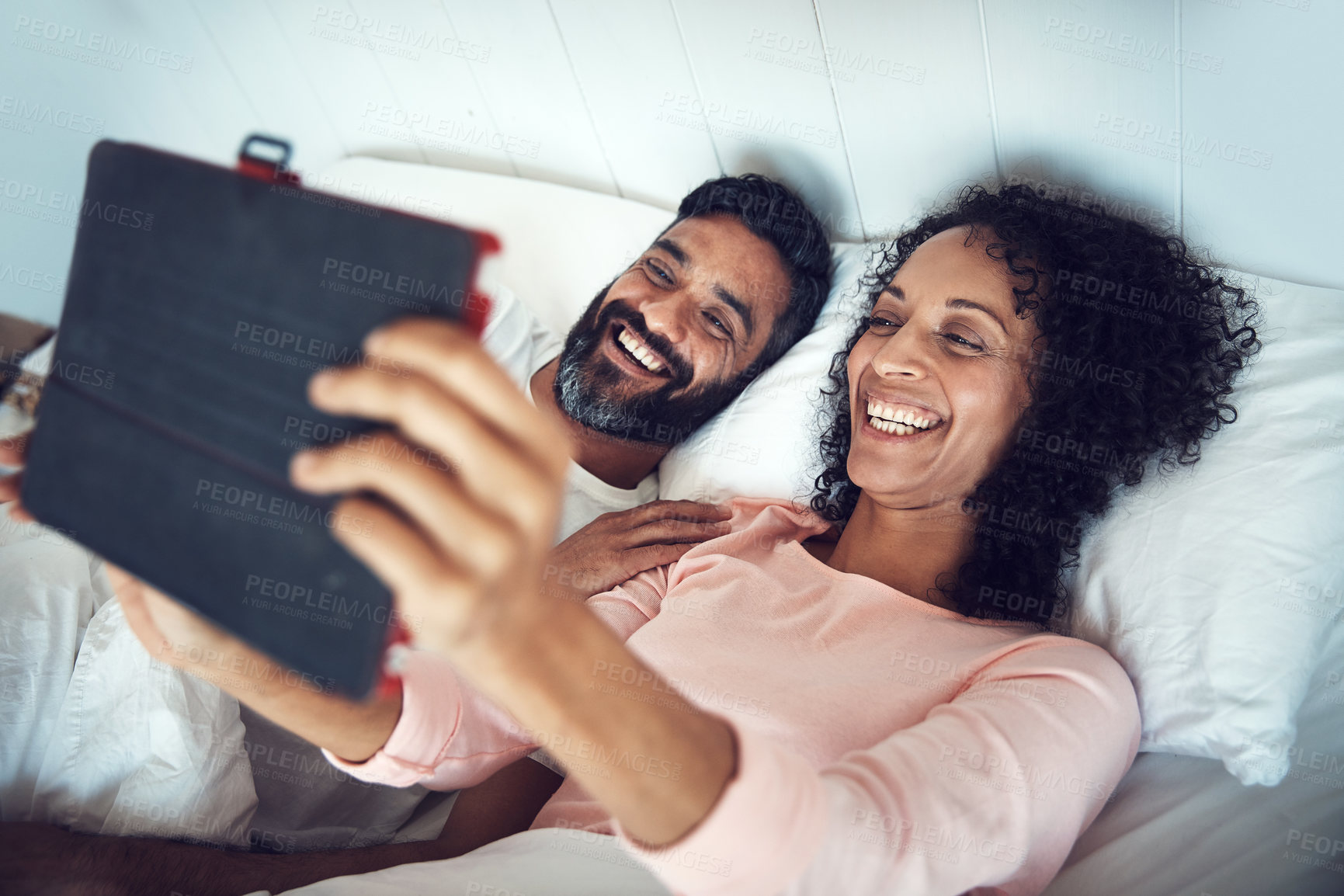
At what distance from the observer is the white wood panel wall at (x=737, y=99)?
99cm

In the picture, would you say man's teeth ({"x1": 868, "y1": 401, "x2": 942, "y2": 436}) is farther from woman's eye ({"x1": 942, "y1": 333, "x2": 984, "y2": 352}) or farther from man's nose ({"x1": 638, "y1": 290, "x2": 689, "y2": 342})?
man's nose ({"x1": 638, "y1": 290, "x2": 689, "y2": 342})

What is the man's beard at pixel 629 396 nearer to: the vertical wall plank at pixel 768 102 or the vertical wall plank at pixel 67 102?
the vertical wall plank at pixel 768 102

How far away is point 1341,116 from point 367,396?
1065mm

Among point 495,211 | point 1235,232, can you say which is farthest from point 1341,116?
point 495,211

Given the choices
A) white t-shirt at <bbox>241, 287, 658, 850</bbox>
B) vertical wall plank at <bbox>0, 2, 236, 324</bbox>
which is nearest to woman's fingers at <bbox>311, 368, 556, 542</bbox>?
white t-shirt at <bbox>241, 287, 658, 850</bbox>

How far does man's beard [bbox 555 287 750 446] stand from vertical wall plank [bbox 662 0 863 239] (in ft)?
1.14

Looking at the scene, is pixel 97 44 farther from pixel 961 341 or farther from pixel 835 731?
pixel 835 731

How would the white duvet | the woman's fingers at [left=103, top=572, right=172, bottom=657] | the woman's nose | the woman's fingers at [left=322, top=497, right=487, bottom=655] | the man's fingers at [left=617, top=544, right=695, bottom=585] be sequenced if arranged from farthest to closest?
the man's fingers at [left=617, top=544, right=695, bottom=585] < the woman's nose < the white duvet < the woman's fingers at [left=103, top=572, right=172, bottom=657] < the woman's fingers at [left=322, top=497, right=487, bottom=655]

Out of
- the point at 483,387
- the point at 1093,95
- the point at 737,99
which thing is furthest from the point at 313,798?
the point at 1093,95

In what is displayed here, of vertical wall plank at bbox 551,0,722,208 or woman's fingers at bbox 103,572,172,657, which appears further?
vertical wall plank at bbox 551,0,722,208

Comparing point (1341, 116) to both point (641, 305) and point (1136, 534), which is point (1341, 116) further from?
point (641, 305)

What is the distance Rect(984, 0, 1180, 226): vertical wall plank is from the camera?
1.01 m

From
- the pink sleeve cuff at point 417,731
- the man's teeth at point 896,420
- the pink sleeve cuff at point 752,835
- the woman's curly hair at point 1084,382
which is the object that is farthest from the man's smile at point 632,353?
the pink sleeve cuff at point 752,835

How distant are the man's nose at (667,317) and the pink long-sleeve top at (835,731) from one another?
355mm
